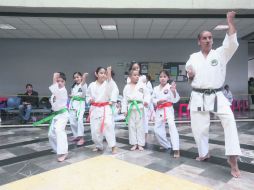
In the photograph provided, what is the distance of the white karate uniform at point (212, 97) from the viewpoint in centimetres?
235

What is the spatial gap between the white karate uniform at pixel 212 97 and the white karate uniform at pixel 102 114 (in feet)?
3.88

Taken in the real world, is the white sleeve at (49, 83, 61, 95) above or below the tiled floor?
above

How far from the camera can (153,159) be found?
2.94 m

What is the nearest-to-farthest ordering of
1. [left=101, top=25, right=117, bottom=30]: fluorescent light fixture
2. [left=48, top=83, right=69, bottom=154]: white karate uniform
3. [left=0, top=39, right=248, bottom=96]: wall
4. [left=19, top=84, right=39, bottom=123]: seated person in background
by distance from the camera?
[left=48, top=83, right=69, bottom=154]: white karate uniform < [left=19, top=84, right=39, bottom=123]: seated person in background < [left=101, top=25, right=117, bottom=30]: fluorescent light fixture < [left=0, top=39, right=248, bottom=96]: wall

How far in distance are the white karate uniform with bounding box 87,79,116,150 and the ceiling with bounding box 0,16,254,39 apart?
12.8 ft

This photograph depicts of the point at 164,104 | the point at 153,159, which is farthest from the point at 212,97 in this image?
the point at 153,159

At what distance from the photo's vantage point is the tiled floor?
2314 millimetres

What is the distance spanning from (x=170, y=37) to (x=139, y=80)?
5.95 meters

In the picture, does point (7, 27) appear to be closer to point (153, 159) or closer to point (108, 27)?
point (108, 27)

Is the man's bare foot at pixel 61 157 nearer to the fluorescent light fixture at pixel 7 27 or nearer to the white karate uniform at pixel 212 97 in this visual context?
the white karate uniform at pixel 212 97

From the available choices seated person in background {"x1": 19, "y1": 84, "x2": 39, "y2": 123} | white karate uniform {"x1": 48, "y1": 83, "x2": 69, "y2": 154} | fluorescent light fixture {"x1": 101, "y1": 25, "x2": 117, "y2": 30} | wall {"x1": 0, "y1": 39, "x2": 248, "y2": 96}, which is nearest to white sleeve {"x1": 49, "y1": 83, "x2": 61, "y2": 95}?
white karate uniform {"x1": 48, "y1": 83, "x2": 69, "y2": 154}

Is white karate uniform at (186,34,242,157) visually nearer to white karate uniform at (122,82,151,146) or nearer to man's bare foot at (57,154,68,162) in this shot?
white karate uniform at (122,82,151,146)

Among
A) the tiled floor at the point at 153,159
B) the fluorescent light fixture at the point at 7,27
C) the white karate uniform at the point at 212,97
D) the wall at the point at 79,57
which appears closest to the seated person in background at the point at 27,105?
the wall at the point at 79,57

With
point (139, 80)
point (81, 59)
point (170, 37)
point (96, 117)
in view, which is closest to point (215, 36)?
point (170, 37)
